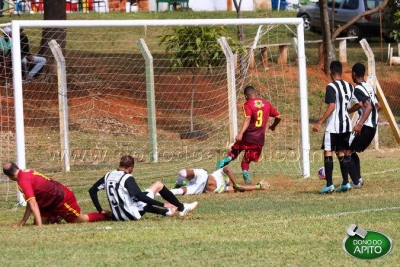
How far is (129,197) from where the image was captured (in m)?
12.1

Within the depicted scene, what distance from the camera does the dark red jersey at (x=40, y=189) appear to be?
38.7ft

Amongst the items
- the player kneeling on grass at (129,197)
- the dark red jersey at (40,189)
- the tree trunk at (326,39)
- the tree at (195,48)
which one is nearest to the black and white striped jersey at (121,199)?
the player kneeling on grass at (129,197)

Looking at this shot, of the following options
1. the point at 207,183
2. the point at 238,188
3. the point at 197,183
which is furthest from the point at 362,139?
the point at 197,183

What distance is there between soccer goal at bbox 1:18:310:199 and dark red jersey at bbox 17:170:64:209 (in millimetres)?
5843

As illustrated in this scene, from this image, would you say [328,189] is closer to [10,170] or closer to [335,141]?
[335,141]

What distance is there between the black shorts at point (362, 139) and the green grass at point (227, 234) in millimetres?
642

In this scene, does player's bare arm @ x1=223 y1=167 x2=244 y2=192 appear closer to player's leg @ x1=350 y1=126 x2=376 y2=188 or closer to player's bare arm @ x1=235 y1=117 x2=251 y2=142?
player's bare arm @ x1=235 y1=117 x2=251 y2=142

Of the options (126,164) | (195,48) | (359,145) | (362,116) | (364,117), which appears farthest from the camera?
(195,48)

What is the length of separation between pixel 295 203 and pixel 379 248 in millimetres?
4637

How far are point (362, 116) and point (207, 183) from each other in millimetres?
2511

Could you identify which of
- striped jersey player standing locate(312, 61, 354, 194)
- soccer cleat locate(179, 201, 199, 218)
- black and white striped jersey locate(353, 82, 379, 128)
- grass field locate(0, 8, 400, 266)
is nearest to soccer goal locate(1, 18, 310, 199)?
black and white striped jersey locate(353, 82, 379, 128)

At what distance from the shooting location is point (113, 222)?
1223 cm

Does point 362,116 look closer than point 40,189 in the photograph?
No

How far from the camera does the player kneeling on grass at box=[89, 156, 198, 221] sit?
12.1 meters
